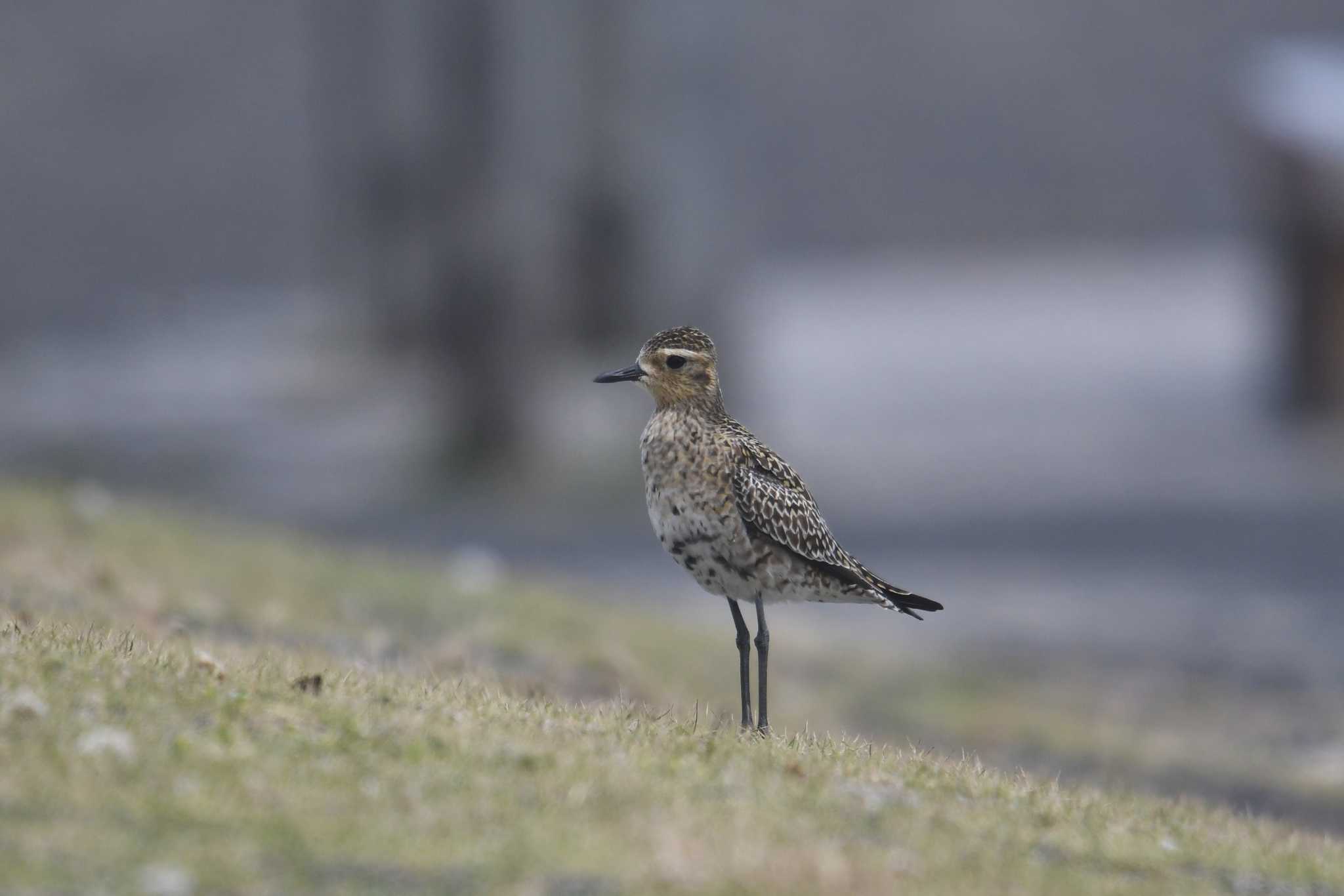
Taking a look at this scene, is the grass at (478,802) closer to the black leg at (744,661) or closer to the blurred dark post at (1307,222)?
the black leg at (744,661)

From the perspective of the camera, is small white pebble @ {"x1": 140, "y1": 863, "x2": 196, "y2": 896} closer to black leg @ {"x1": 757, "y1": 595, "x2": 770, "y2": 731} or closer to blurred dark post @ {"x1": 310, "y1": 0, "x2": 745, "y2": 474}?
black leg @ {"x1": 757, "y1": 595, "x2": 770, "y2": 731}

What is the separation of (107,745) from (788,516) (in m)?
2.82

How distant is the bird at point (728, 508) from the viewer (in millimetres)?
7441

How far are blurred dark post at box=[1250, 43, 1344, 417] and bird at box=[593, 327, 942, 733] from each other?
638 inches

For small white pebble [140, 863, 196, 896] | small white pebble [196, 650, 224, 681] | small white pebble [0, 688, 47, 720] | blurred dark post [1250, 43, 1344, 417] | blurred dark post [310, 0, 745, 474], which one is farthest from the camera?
blurred dark post [310, 0, 745, 474]

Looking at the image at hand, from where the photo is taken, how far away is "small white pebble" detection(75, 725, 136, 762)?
18.2 ft

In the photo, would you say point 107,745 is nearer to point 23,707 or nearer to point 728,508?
point 23,707

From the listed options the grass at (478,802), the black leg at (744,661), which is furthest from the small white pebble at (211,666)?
the black leg at (744,661)

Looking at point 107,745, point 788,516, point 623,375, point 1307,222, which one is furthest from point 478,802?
point 1307,222

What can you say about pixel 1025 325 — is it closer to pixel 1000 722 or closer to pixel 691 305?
pixel 691 305

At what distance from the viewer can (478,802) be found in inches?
218

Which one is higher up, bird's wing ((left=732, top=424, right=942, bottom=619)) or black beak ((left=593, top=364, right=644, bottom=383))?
black beak ((left=593, top=364, right=644, bottom=383))

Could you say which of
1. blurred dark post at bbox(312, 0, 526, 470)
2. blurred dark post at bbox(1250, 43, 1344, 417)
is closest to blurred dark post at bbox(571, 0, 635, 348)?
blurred dark post at bbox(312, 0, 526, 470)

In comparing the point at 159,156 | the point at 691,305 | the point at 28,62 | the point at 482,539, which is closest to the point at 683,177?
the point at 691,305
